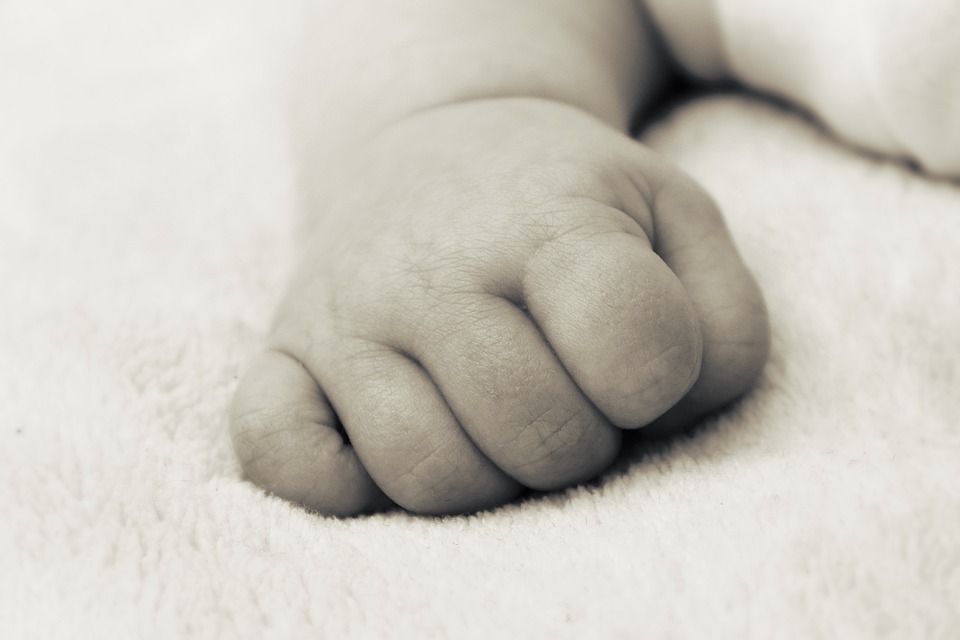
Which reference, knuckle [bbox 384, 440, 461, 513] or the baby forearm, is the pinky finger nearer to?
knuckle [bbox 384, 440, 461, 513]

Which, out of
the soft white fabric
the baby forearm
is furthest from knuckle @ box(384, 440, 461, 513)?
the soft white fabric

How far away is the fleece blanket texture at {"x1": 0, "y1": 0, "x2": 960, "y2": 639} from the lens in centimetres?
34

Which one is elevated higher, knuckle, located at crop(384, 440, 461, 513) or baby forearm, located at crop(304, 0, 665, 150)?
baby forearm, located at crop(304, 0, 665, 150)

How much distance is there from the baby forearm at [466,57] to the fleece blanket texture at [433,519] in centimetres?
7

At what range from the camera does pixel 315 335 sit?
483 mm

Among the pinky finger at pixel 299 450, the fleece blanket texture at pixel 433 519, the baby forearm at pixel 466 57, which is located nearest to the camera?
the fleece blanket texture at pixel 433 519

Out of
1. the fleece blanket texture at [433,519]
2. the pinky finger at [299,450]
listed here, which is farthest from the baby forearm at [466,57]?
the pinky finger at [299,450]

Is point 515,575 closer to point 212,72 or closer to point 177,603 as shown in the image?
point 177,603

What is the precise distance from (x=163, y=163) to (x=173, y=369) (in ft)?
0.90

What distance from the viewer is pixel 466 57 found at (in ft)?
2.02

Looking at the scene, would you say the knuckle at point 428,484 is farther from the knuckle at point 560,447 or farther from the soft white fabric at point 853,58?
the soft white fabric at point 853,58

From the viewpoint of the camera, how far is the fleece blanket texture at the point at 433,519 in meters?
0.34

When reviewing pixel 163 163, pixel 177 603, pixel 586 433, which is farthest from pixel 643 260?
pixel 163 163

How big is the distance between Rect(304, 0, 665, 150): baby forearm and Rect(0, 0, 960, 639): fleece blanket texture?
0.07 meters
